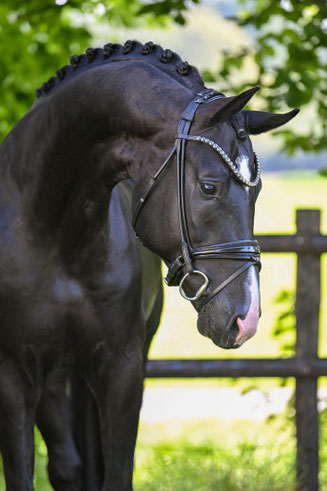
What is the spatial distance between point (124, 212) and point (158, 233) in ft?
2.26

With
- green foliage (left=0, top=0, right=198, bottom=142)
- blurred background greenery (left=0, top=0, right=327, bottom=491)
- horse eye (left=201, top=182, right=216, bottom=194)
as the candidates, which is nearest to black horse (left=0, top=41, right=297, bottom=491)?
horse eye (left=201, top=182, right=216, bottom=194)

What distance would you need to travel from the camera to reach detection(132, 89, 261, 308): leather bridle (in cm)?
220

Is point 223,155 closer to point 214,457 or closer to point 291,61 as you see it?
point 214,457

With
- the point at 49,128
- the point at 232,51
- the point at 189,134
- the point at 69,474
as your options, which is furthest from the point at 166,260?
the point at 232,51

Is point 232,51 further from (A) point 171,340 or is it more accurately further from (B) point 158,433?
(A) point 171,340

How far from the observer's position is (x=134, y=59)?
2514 millimetres

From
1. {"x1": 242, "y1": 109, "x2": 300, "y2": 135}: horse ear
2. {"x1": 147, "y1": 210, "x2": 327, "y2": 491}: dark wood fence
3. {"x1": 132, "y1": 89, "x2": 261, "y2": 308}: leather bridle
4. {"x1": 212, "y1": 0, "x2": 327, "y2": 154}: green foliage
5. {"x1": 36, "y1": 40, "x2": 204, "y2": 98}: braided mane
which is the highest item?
{"x1": 212, "y1": 0, "x2": 327, "y2": 154}: green foliage

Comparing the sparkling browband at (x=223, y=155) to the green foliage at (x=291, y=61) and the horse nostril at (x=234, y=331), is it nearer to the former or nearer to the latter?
the horse nostril at (x=234, y=331)

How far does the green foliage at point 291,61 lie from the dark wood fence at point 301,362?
0.83 metres

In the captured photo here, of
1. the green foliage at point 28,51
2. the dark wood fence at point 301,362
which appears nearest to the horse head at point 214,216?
the dark wood fence at point 301,362

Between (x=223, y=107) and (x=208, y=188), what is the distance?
218mm

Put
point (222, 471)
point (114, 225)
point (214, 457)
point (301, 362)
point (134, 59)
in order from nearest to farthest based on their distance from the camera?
point (134, 59), point (114, 225), point (222, 471), point (214, 457), point (301, 362)

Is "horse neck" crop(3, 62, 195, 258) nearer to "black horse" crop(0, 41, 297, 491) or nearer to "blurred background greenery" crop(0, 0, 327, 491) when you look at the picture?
"black horse" crop(0, 41, 297, 491)

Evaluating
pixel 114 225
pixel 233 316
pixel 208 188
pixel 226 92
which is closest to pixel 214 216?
pixel 208 188
